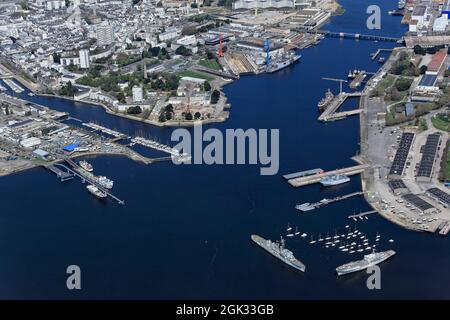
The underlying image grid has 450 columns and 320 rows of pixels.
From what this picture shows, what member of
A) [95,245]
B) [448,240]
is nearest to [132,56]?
[95,245]

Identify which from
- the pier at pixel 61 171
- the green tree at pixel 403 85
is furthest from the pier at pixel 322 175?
the green tree at pixel 403 85

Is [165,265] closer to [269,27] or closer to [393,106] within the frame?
[393,106]

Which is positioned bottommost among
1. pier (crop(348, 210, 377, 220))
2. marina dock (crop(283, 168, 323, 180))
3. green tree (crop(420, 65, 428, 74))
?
pier (crop(348, 210, 377, 220))

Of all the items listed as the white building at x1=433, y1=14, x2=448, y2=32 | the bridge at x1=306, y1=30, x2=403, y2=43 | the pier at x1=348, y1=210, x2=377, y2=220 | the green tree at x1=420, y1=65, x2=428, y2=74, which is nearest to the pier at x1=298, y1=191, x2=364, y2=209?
the pier at x1=348, y1=210, x2=377, y2=220

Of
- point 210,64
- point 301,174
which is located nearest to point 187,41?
point 210,64

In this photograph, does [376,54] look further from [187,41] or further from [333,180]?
[333,180]

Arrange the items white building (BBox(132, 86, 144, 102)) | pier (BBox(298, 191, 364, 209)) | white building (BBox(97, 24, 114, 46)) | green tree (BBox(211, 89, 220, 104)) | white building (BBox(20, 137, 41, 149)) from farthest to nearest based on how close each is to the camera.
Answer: white building (BBox(97, 24, 114, 46)) < white building (BBox(132, 86, 144, 102)) < green tree (BBox(211, 89, 220, 104)) < white building (BBox(20, 137, 41, 149)) < pier (BBox(298, 191, 364, 209))

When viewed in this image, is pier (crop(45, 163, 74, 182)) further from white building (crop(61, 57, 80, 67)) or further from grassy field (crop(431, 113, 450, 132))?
grassy field (crop(431, 113, 450, 132))
